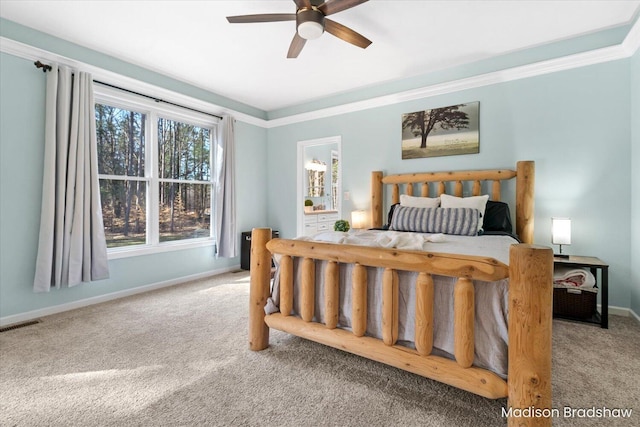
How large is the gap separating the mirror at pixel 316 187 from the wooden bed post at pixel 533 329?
3599 mm

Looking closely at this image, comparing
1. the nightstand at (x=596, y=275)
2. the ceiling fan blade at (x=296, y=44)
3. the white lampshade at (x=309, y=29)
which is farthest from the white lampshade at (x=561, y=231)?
the ceiling fan blade at (x=296, y=44)

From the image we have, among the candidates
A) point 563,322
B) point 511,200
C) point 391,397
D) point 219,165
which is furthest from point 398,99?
point 391,397

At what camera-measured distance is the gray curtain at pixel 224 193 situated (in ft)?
13.8

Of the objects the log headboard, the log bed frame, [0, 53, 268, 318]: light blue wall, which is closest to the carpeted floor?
the log bed frame

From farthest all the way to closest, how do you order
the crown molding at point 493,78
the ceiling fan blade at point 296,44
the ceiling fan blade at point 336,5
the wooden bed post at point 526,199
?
the wooden bed post at point 526,199 → the crown molding at point 493,78 → the ceiling fan blade at point 296,44 → the ceiling fan blade at point 336,5

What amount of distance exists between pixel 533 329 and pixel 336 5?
2191 mm

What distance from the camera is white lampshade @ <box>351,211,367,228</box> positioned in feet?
12.7

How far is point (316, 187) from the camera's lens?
639 cm

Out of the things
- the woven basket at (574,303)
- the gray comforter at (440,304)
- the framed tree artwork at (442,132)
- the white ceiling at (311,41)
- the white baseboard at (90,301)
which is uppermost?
the white ceiling at (311,41)

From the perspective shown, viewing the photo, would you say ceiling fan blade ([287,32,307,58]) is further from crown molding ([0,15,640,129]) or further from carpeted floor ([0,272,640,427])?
carpeted floor ([0,272,640,427])

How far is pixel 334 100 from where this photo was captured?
14.4 feet

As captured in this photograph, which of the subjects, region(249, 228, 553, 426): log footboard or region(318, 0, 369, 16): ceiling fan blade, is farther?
region(318, 0, 369, 16): ceiling fan blade

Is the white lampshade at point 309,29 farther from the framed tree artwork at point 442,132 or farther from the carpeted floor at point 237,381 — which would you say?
the carpeted floor at point 237,381

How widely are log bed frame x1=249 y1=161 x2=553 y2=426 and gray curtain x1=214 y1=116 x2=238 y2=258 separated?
2340 millimetres
